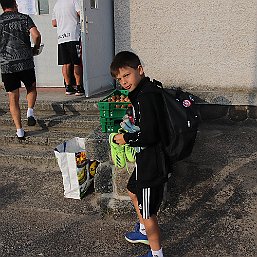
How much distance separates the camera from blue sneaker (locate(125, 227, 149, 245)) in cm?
295

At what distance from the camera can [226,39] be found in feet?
17.0

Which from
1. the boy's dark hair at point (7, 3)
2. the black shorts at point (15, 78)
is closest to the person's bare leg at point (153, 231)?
the black shorts at point (15, 78)

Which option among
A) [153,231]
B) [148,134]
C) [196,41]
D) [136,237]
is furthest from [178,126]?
[196,41]

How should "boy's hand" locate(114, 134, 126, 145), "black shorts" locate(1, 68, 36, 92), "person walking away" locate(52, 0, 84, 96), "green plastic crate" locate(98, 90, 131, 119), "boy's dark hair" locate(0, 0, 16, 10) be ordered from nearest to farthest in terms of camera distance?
"boy's hand" locate(114, 134, 126, 145) < "green plastic crate" locate(98, 90, 131, 119) < "boy's dark hair" locate(0, 0, 16, 10) < "black shorts" locate(1, 68, 36, 92) < "person walking away" locate(52, 0, 84, 96)

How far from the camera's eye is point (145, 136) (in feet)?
7.84

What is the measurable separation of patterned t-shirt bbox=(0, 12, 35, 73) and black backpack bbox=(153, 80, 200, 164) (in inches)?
115

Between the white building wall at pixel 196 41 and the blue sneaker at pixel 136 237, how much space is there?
2.89 meters

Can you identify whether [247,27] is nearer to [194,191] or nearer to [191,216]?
[194,191]

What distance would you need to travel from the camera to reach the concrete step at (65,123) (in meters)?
5.04

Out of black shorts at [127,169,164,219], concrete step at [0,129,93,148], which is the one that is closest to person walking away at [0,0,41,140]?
concrete step at [0,129,93,148]

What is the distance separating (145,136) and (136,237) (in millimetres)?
1063

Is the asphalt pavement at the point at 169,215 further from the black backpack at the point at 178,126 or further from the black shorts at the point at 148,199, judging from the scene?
the black backpack at the point at 178,126

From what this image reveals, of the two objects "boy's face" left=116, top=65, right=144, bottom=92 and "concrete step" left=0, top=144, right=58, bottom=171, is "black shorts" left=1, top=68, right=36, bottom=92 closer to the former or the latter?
"concrete step" left=0, top=144, right=58, bottom=171

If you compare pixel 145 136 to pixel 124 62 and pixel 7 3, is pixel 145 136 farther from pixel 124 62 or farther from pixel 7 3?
pixel 7 3
